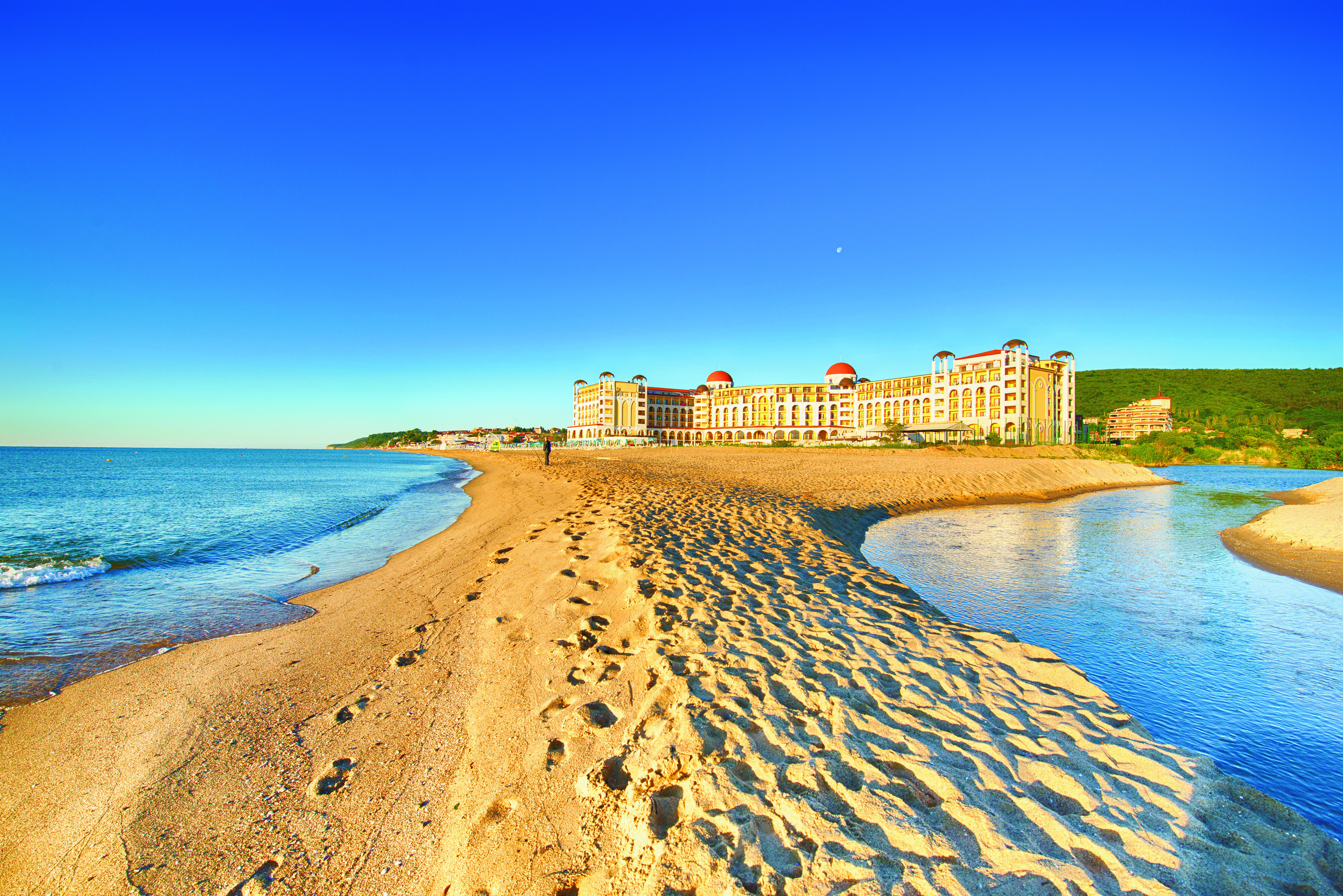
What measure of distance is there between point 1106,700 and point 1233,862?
6.25 feet

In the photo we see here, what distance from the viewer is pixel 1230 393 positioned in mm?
95375

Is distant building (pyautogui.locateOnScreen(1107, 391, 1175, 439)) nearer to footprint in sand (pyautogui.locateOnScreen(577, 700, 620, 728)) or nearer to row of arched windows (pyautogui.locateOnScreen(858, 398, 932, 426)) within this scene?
row of arched windows (pyautogui.locateOnScreen(858, 398, 932, 426))

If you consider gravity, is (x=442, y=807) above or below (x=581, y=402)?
below

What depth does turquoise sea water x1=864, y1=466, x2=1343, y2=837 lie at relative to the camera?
13.2 ft

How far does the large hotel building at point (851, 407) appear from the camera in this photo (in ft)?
183

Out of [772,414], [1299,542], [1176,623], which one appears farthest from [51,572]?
[772,414]

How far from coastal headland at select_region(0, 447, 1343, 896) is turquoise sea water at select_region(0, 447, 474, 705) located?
3.89ft

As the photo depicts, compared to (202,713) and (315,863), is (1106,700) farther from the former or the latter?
(202,713)

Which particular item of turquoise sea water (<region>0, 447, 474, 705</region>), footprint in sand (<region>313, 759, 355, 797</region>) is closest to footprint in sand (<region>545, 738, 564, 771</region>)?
footprint in sand (<region>313, 759, 355, 797</region>)

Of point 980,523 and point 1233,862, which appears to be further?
point 980,523

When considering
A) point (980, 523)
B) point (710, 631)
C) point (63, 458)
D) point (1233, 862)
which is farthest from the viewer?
point (63, 458)

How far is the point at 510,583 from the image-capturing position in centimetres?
683

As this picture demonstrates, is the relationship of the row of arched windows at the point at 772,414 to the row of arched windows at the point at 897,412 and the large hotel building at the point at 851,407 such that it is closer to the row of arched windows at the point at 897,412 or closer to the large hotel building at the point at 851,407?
the large hotel building at the point at 851,407

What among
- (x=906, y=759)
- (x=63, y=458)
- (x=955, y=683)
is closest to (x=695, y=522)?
(x=955, y=683)
